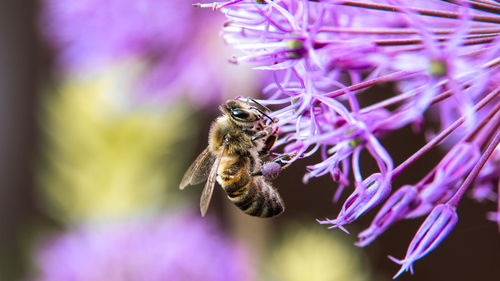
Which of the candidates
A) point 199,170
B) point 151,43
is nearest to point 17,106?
point 151,43

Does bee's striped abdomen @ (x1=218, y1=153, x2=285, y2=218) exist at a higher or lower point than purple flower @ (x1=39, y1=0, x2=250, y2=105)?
lower

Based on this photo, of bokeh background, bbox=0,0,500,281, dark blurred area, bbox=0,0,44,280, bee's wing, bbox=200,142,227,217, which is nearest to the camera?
bee's wing, bbox=200,142,227,217

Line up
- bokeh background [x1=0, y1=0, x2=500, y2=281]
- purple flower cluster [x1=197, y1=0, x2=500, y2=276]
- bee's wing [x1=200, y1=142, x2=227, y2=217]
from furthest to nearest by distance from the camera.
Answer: bokeh background [x1=0, y1=0, x2=500, y2=281]
bee's wing [x1=200, y1=142, x2=227, y2=217]
purple flower cluster [x1=197, y1=0, x2=500, y2=276]

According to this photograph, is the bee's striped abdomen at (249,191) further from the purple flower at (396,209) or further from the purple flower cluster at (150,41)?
the purple flower cluster at (150,41)

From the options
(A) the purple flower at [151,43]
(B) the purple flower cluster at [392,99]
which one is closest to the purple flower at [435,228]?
(B) the purple flower cluster at [392,99]

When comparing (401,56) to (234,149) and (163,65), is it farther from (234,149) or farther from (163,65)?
(163,65)

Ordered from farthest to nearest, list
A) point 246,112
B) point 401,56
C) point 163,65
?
1. point 163,65
2. point 246,112
3. point 401,56

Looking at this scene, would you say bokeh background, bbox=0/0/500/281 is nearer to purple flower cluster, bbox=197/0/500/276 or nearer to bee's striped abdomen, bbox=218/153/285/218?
bee's striped abdomen, bbox=218/153/285/218

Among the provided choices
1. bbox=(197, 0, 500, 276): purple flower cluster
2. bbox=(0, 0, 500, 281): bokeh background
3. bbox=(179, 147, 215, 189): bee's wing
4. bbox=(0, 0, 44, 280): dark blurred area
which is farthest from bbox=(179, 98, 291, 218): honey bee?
bbox=(0, 0, 44, 280): dark blurred area

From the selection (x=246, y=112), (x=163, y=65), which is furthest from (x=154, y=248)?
(x=246, y=112)
